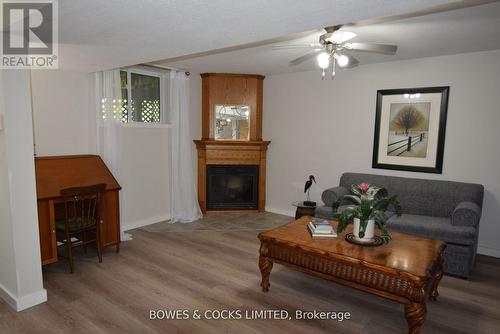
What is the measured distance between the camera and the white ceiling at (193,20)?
5.38 feet

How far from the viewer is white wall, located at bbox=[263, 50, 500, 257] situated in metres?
3.71

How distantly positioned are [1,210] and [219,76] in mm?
3591

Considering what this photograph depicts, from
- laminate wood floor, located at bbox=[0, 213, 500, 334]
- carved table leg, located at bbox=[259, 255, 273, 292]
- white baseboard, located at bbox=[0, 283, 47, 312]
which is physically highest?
carved table leg, located at bbox=[259, 255, 273, 292]

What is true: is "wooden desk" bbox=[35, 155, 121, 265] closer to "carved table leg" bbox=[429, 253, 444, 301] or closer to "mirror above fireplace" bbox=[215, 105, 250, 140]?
"mirror above fireplace" bbox=[215, 105, 250, 140]

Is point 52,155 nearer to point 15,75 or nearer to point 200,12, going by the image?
point 15,75

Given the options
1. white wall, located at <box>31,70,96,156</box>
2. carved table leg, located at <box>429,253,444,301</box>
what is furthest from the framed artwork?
white wall, located at <box>31,70,96,156</box>

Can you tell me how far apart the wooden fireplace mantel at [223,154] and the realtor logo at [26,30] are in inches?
106

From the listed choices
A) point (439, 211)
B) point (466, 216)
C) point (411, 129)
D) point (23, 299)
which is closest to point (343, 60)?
point (411, 129)

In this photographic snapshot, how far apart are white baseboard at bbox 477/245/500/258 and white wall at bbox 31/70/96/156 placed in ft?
16.0

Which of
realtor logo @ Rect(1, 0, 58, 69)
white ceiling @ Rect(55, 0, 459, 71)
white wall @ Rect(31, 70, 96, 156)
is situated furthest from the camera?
white wall @ Rect(31, 70, 96, 156)

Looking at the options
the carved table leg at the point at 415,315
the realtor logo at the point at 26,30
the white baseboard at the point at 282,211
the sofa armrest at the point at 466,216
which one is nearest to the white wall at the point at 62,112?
the realtor logo at the point at 26,30

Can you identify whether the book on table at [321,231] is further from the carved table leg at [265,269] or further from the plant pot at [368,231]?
the carved table leg at [265,269]

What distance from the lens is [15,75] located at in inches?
91.4

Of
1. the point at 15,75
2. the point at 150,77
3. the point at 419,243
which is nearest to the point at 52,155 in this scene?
the point at 15,75
